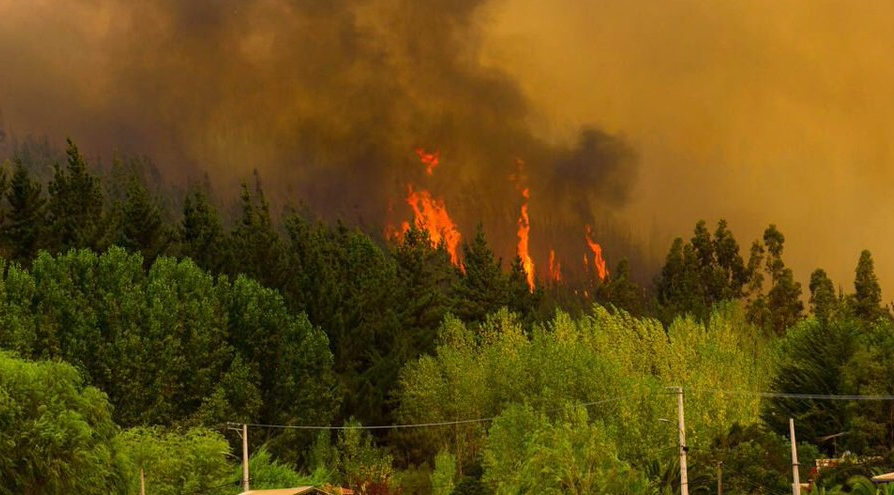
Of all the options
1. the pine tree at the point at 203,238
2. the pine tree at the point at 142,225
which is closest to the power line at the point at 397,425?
the pine tree at the point at 203,238

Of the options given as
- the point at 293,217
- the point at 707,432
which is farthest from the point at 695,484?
the point at 293,217

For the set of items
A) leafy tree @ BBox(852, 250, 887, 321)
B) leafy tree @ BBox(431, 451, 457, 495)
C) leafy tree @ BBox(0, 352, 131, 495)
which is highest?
leafy tree @ BBox(852, 250, 887, 321)

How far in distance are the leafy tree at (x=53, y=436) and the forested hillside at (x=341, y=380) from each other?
0.35 ft

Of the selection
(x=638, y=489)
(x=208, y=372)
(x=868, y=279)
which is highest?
(x=868, y=279)

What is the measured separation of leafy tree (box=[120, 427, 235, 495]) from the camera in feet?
267

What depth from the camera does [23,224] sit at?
105 m

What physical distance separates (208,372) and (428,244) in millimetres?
58918

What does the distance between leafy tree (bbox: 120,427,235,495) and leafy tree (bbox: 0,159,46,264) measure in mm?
23237

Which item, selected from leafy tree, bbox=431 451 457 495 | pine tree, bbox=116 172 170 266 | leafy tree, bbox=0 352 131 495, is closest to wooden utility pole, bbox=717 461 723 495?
leafy tree, bbox=431 451 457 495

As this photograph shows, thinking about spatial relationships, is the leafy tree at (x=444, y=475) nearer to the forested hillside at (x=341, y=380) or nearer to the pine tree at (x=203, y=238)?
the forested hillside at (x=341, y=380)

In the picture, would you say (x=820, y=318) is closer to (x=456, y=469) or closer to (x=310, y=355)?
(x=456, y=469)

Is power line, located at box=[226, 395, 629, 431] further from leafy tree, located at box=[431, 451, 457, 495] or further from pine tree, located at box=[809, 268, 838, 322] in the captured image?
pine tree, located at box=[809, 268, 838, 322]

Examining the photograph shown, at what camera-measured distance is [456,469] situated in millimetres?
102562

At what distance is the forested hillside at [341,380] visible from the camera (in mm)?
70125
